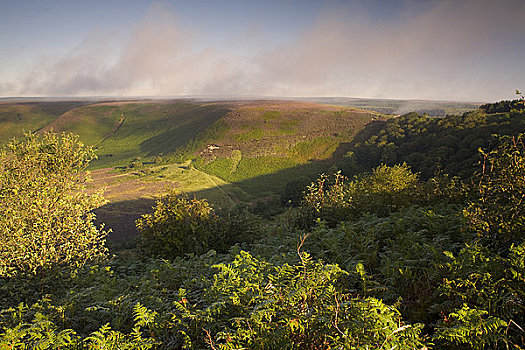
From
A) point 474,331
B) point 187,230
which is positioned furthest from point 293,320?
point 187,230

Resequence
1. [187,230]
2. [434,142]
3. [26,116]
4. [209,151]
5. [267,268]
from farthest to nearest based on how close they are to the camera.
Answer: [26,116], [209,151], [434,142], [187,230], [267,268]

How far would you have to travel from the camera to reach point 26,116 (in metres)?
161

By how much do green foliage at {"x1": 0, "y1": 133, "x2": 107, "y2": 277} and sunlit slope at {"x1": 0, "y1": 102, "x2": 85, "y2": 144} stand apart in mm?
176298

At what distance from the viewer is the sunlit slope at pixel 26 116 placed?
14575 centimetres

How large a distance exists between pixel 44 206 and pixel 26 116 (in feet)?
678

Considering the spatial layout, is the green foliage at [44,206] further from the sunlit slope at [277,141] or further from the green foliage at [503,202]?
the sunlit slope at [277,141]

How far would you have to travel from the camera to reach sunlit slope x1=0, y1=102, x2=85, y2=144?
146 meters

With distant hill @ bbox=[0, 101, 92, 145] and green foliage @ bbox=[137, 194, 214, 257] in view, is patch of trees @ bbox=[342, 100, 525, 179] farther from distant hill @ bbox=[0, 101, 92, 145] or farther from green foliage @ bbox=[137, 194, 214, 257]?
distant hill @ bbox=[0, 101, 92, 145]

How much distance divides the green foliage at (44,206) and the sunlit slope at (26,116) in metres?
176

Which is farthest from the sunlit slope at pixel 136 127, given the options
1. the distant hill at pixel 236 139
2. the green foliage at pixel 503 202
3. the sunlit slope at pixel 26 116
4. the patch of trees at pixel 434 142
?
the green foliage at pixel 503 202

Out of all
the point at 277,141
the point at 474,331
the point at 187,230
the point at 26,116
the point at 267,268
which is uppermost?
the point at 26,116

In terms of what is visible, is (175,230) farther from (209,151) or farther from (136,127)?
(136,127)

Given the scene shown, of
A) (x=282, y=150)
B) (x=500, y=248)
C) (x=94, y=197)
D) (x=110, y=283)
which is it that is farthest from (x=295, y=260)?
(x=282, y=150)

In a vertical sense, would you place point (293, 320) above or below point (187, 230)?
above
